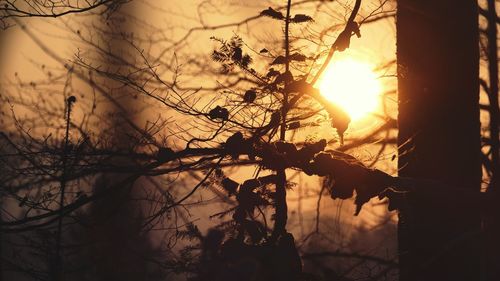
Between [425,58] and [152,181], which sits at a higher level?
[425,58]

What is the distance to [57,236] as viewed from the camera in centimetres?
332

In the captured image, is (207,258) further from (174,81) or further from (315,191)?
(315,191)

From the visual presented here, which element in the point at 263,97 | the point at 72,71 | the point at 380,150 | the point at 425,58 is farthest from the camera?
the point at 72,71

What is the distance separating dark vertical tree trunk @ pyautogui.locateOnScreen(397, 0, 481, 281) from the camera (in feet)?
7.24

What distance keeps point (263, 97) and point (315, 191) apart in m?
1.40

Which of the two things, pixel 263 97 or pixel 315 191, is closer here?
pixel 263 97

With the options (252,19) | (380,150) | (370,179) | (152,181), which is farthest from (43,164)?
(380,150)

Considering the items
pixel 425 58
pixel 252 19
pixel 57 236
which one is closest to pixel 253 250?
pixel 425 58

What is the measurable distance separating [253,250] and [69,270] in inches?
99.5

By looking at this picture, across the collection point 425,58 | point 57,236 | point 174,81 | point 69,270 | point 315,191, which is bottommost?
point 69,270

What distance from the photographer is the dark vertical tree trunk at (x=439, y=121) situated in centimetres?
221

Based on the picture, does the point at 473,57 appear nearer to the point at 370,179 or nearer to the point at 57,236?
the point at 370,179

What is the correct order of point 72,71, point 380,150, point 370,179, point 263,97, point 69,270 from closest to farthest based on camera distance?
point 370,179 < point 263,97 < point 380,150 < point 72,71 < point 69,270

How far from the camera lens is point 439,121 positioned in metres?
2.31
